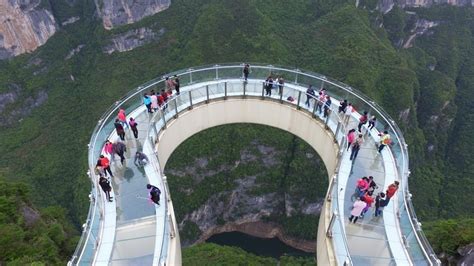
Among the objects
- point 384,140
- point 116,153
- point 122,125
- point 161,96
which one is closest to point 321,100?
point 384,140

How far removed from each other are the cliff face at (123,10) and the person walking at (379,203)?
59738 millimetres

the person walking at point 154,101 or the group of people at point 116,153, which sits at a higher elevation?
the person walking at point 154,101

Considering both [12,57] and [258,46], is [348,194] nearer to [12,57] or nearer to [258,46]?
[258,46]

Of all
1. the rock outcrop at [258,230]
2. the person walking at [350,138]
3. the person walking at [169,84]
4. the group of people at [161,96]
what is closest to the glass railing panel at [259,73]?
the group of people at [161,96]

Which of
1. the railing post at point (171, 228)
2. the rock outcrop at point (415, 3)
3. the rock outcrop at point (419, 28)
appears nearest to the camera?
the railing post at point (171, 228)

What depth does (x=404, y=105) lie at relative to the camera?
54.7 meters

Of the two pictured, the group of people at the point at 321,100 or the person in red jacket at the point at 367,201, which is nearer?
the person in red jacket at the point at 367,201

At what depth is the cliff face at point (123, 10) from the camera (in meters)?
63.2

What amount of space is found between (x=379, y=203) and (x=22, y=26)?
65.0 metres

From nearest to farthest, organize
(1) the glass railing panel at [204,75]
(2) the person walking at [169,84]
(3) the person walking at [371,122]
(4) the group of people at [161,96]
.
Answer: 1. (3) the person walking at [371,122]
2. (4) the group of people at [161,96]
3. (2) the person walking at [169,84]
4. (1) the glass railing panel at [204,75]

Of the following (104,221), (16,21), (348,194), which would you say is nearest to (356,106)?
(348,194)

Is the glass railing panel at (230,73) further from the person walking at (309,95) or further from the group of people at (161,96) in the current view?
the person walking at (309,95)

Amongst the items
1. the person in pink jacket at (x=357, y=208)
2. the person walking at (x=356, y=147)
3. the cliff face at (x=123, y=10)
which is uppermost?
the cliff face at (x=123, y=10)

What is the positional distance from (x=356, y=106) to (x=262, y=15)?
4766 centimetres
